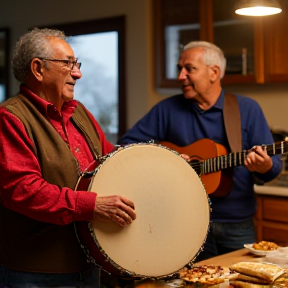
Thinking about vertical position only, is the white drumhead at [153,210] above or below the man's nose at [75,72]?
below

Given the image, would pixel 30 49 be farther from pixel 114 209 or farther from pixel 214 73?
pixel 214 73

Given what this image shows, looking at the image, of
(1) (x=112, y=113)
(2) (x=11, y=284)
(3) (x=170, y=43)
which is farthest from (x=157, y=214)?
(1) (x=112, y=113)

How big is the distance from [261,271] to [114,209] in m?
0.51

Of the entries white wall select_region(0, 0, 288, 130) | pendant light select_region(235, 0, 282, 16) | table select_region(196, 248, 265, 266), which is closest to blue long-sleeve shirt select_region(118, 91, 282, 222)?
table select_region(196, 248, 265, 266)

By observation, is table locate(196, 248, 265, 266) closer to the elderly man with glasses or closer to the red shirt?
the elderly man with glasses

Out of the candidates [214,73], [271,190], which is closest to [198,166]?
[214,73]

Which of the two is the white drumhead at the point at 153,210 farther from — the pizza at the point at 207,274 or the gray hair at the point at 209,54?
the gray hair at the point at 209,54

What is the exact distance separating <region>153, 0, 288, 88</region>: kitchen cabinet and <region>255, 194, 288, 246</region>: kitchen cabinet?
83cm

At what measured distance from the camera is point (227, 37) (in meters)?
4.18

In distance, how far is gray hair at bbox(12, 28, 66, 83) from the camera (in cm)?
190

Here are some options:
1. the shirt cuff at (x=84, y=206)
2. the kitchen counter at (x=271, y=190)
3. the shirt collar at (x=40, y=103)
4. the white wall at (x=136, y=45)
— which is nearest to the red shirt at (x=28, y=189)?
the shirt cuff at (x=84, y=206)

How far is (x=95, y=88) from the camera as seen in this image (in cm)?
524

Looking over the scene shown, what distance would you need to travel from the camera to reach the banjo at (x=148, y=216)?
5.93ft

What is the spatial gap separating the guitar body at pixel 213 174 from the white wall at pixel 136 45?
1.61 meters
